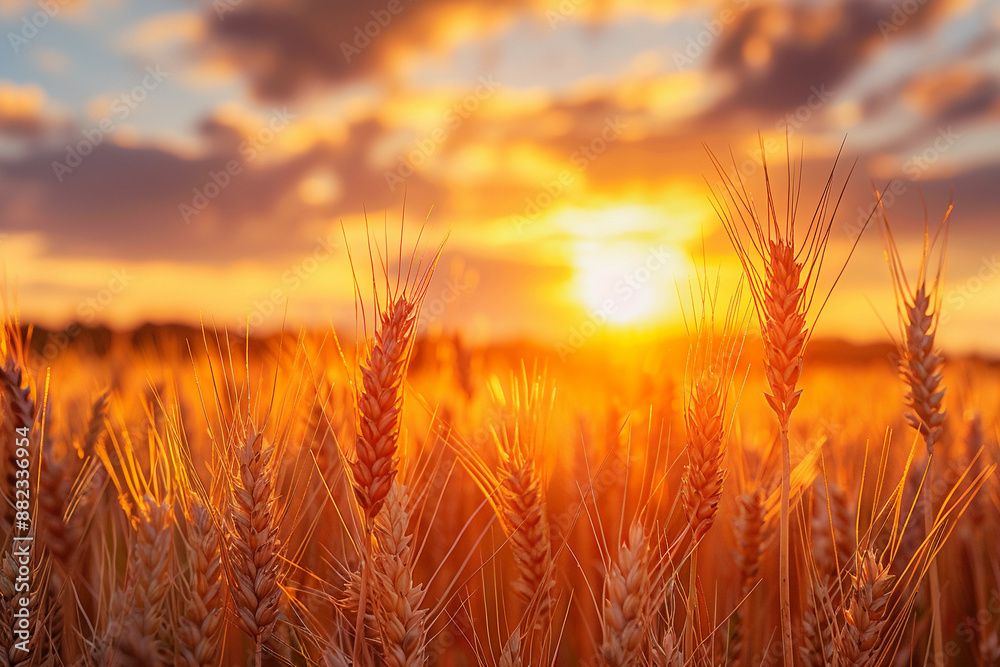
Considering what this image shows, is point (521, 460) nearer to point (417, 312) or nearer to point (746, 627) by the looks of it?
point (417, 312)

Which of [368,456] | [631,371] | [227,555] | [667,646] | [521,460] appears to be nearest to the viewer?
[368,456]

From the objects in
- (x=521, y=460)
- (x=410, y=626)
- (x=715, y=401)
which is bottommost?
(x=410, y=626)

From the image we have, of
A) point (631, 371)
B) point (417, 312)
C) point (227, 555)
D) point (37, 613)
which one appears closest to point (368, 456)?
point (417, 312)

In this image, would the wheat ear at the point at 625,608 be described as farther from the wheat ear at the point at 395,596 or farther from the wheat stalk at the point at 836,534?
the wheat stalk at the point at 836,534

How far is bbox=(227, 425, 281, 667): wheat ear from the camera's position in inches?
75.2

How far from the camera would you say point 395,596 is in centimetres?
189

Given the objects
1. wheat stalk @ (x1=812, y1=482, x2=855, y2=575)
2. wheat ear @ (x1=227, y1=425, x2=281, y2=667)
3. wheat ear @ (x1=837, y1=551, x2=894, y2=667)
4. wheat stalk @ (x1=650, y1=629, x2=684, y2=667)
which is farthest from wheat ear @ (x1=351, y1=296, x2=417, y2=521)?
wheat stalk @ (x1=812, y1=482, x2=855, y2=575)

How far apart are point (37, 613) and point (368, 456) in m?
1.65

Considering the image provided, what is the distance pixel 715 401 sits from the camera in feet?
6.73

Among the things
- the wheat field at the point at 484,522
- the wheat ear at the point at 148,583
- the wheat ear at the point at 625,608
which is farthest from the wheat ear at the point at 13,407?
the wheat ear at the point at 625,608

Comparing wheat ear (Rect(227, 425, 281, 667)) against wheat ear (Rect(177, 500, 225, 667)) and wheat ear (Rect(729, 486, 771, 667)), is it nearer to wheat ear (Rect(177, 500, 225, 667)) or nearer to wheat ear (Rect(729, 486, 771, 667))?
wheat ear (Rect(177, 500, 225, 667))

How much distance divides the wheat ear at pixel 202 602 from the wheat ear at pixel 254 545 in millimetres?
78

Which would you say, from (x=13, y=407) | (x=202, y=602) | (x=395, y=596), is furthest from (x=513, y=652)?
(x=13, y=407)

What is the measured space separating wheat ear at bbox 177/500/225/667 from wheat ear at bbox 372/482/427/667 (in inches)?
22.3
